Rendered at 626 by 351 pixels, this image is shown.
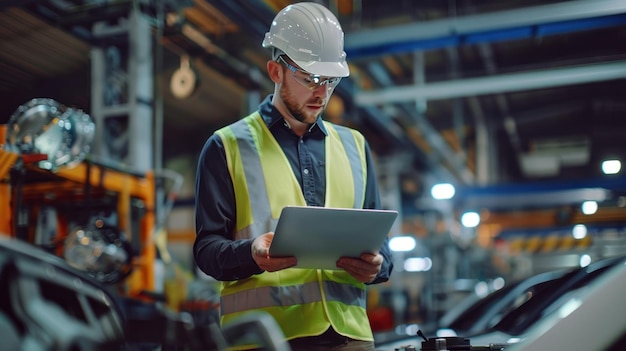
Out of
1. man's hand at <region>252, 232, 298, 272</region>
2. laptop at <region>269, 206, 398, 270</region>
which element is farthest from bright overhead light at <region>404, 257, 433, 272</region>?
man's hand at <region>252, 232, 298, 272</region>

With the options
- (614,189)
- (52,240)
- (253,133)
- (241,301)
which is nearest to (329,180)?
(253,133)

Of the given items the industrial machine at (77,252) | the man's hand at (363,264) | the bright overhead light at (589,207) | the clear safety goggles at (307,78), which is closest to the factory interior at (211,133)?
the industrial machine at (77,252)

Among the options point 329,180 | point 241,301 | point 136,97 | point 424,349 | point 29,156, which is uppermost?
point 136,97

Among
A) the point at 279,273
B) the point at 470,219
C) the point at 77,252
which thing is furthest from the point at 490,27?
the point at 470,219

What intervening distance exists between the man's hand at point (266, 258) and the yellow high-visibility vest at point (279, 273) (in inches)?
6.0

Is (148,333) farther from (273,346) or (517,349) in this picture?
(517,349)

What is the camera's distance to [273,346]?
136 cm

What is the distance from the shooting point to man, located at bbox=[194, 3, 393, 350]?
2.12m

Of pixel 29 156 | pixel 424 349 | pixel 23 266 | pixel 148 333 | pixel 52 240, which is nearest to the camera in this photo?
pixel 23 266

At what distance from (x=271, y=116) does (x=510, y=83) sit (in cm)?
628

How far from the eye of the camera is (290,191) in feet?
7.20

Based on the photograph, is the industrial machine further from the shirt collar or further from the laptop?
the shirt collar

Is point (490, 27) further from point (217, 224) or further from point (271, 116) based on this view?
point (217, 224)

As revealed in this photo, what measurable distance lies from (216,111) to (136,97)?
6.42 m
